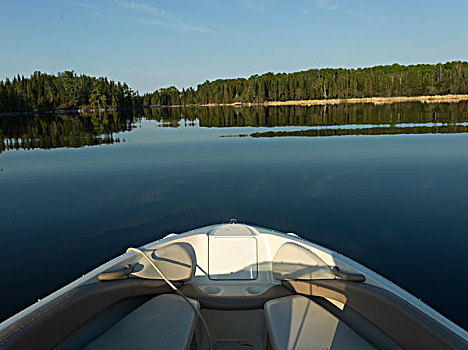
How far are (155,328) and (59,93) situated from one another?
148m

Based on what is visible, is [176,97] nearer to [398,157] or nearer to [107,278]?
[398,157]

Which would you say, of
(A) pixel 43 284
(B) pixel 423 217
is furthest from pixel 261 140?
(A) pixel 43 284

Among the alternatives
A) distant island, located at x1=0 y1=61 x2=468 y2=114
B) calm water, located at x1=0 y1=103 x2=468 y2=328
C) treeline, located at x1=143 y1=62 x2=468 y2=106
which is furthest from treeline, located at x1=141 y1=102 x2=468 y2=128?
treeline, located at x1=143 y1=62 x2=468 y2=106

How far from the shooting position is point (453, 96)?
116062mm

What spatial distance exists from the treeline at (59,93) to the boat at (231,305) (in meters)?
125

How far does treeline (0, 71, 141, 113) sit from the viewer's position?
11269cm

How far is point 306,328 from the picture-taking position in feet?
11.2

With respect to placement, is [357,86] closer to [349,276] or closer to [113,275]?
[349,276]

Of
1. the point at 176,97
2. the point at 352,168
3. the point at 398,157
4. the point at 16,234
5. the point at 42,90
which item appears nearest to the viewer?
the point at 16,234

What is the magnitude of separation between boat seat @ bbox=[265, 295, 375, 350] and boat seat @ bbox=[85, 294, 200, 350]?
0.88m

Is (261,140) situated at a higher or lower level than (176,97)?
lower

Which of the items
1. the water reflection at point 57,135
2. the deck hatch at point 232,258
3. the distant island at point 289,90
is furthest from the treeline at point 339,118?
the distant island at point 289,90

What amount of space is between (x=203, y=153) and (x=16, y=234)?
533 inches

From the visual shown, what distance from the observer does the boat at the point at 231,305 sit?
2896 mm
